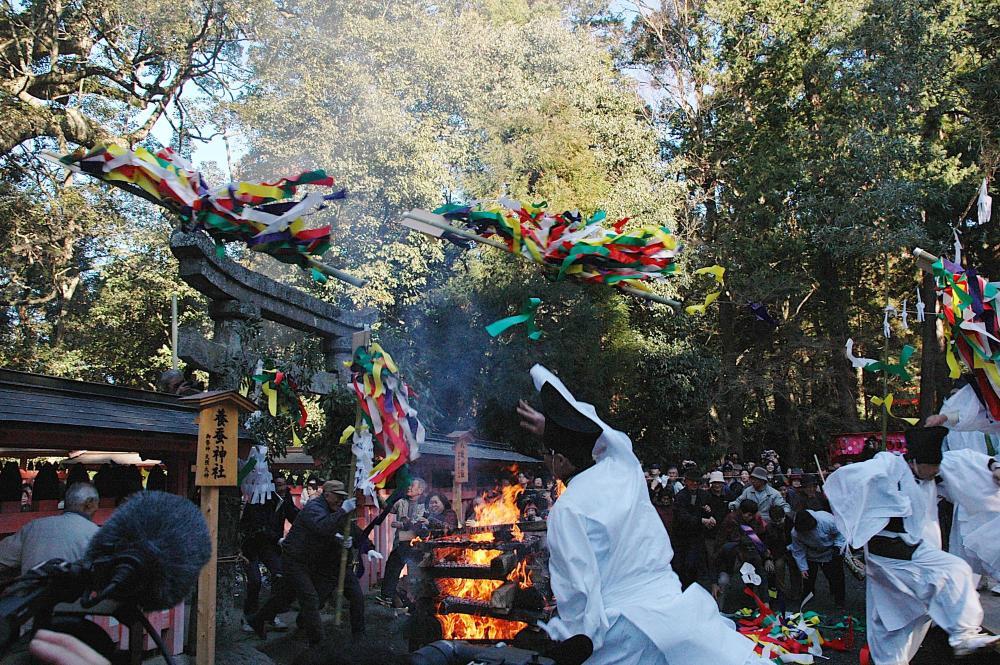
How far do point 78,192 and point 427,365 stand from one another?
909cm

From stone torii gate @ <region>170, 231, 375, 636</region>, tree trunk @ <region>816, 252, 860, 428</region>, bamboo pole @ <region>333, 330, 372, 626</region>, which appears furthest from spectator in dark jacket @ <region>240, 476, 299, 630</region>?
tree trunk @ <region>816, 252, 860, 428</region>

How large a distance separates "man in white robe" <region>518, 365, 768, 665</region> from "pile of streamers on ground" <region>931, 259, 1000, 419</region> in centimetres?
426

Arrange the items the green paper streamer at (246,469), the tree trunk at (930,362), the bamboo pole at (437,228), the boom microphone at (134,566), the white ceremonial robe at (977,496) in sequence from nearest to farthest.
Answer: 1. the boom microphone at (134,566)
2. the bamboo pole at (437,228)
3. the white ceremonial robe at (977,496)
4. the green paper streamer at (246,469)
5. the tree trunk at (930,362)

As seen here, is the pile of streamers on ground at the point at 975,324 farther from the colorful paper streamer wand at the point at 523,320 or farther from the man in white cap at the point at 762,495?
the man in white cap at the point at 762,495

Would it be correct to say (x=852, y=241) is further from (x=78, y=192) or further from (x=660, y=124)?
(x=78, y=192)

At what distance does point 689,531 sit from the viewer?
1087 cm

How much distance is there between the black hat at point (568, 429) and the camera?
13.4ft

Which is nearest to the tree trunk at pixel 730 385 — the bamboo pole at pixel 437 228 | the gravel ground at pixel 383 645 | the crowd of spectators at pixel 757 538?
the gravel ground at pixel 383 645

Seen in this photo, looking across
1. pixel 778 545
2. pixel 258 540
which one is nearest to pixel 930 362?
pixel 778 545

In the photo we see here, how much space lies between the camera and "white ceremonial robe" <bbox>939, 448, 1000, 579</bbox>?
7.91m

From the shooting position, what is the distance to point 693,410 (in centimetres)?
2339

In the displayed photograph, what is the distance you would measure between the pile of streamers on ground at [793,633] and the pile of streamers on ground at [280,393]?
222 inches

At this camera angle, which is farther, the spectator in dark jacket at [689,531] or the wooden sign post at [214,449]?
the spectator in dark jacket at [689,531]

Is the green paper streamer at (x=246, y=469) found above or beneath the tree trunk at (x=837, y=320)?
beneath
